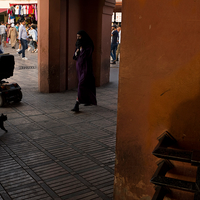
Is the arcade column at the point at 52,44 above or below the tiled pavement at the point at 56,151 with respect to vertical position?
above

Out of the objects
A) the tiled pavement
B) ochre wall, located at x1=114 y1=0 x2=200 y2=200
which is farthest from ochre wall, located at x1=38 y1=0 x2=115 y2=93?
ochre wall, located at x1=114 y1=0 x2=200 y2=200

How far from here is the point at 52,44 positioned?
8.73 meters

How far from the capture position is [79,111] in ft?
23.4

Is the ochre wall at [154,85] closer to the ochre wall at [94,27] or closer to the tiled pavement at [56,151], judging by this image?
the tiled pavement at [56,151]

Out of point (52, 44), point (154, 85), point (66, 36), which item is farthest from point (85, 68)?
point (154, 85)

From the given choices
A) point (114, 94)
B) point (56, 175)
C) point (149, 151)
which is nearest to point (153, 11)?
point (149, 151)

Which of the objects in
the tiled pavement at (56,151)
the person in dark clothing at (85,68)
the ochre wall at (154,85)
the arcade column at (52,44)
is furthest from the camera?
the arcade column at (52,44)

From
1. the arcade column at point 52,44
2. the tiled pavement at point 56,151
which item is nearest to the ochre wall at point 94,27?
the arcade column at point 52,44

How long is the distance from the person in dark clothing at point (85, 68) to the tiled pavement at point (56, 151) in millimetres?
363

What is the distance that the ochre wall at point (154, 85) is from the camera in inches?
103

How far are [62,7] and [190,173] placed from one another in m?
7.04

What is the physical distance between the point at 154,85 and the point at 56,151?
2.48m

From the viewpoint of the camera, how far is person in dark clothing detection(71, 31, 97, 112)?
22.6 feet

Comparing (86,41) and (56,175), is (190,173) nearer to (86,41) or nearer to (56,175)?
(56,175)
